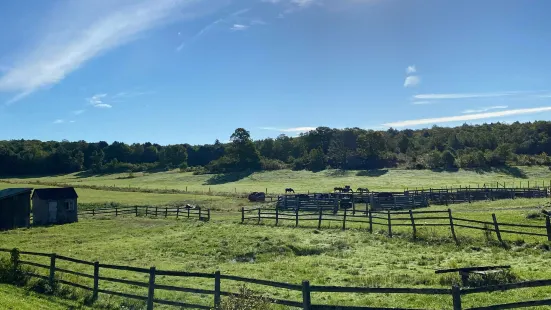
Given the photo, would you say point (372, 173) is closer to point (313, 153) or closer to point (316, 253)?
point (313, 153)

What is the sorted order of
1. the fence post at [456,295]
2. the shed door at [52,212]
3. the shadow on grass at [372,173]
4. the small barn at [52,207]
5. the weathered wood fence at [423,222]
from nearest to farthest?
the fence post at [456,295], the weathered wood fence at [423,222], the small barn at [52,207], the shed door at [52,212], the shadow on grass at [372,173]

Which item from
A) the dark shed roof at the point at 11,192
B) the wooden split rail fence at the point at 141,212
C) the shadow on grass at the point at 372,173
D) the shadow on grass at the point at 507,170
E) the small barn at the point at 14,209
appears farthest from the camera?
the shadow on grass at the point at 372,173

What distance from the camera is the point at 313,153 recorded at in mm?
120125

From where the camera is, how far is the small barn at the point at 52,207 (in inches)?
1624

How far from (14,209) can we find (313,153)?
293ft

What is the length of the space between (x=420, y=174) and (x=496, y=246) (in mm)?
77036

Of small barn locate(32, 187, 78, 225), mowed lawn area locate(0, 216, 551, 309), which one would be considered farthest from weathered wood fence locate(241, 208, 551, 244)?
small barn locate(32, 187, 78, 225)

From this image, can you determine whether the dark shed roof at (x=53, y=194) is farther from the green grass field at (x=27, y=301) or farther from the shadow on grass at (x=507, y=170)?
the shadow on grass at (x=507, y=170)

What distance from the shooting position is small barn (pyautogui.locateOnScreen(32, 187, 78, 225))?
41250 mm

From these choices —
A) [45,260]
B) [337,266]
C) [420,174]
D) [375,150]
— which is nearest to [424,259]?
[337,266]

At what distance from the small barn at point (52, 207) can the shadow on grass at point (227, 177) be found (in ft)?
178

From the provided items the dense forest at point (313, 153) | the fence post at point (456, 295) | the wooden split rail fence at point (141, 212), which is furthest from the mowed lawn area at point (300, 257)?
the dense forest at point (313, 153)

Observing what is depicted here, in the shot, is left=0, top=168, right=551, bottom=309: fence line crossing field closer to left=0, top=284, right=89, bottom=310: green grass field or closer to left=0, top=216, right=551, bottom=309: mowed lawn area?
left=0, top=216, right=551, bottom=309: mowed lawn area

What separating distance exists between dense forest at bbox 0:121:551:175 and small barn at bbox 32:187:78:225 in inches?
2902
